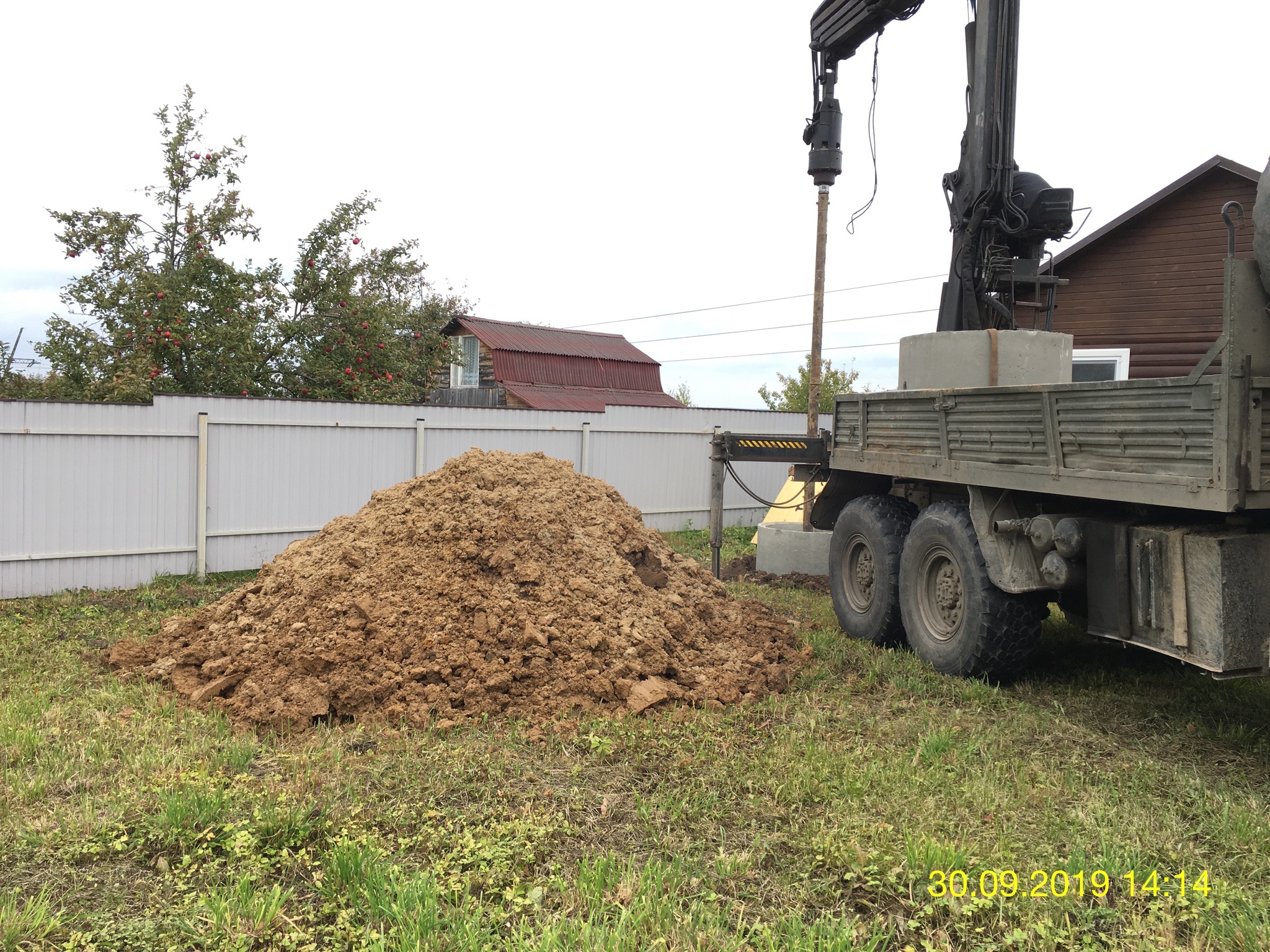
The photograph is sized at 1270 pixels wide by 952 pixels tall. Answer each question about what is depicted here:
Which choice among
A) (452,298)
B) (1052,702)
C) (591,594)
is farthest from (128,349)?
(452,298)

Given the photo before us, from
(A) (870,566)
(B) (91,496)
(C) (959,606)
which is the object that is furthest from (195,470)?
(C) (959,606)

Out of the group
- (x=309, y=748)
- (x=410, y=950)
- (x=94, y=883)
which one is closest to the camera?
(x=410, y=950)

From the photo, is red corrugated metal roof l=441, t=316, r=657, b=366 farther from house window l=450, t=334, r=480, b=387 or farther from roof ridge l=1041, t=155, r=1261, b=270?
roof ridge l=1041, t=155, r=1261, b=270

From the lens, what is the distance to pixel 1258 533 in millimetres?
4945

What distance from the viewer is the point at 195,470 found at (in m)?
11.2

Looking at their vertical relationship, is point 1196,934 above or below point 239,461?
below

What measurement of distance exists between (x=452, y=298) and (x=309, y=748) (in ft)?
128

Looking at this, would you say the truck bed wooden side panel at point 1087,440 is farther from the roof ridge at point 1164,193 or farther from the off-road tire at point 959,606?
the roof ridge at point 1164,193

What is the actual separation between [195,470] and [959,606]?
8.65 meters

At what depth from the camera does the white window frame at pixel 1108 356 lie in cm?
1492

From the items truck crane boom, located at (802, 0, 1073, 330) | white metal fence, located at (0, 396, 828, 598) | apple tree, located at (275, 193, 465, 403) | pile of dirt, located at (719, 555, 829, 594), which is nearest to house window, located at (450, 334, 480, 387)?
apple tree, located at (275, 193, 465, 403)

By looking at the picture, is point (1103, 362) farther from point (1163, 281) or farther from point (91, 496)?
point (91, 496)

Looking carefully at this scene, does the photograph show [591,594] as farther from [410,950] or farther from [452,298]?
[452,298]
